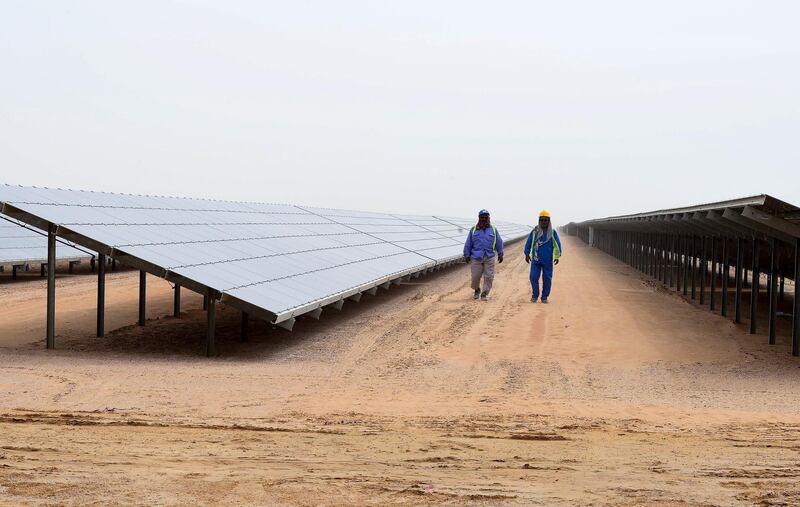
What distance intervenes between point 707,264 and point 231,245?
72.9 ft

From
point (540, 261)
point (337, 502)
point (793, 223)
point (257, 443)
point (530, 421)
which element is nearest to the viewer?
point (337, 502)

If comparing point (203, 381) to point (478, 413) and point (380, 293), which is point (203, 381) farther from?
point (380, 293)

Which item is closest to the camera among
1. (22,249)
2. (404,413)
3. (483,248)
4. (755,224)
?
(404,413)

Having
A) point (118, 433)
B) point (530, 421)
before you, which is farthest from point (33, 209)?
point (530, 421)

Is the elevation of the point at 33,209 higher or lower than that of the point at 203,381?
higher

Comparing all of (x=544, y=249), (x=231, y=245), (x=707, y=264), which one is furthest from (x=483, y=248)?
(x=707, y=264)

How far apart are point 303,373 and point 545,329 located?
4.93 m

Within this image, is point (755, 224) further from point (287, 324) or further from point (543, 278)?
point (287, 324)

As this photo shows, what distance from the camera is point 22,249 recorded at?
78.6 feet

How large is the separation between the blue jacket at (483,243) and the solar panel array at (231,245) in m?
1.82

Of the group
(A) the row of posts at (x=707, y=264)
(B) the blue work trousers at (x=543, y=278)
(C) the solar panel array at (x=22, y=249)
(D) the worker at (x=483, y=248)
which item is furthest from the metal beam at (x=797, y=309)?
(C) the solar panel array at (x=22, y=249)

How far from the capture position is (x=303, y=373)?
948cm

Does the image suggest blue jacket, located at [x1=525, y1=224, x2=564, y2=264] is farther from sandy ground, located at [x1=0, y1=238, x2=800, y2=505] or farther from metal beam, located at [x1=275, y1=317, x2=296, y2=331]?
metal beam, located at [x1=275, y1=317, x2=296, y2=331]

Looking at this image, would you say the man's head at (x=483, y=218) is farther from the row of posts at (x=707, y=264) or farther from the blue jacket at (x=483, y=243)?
the row of posts at (x=707, y=264)
